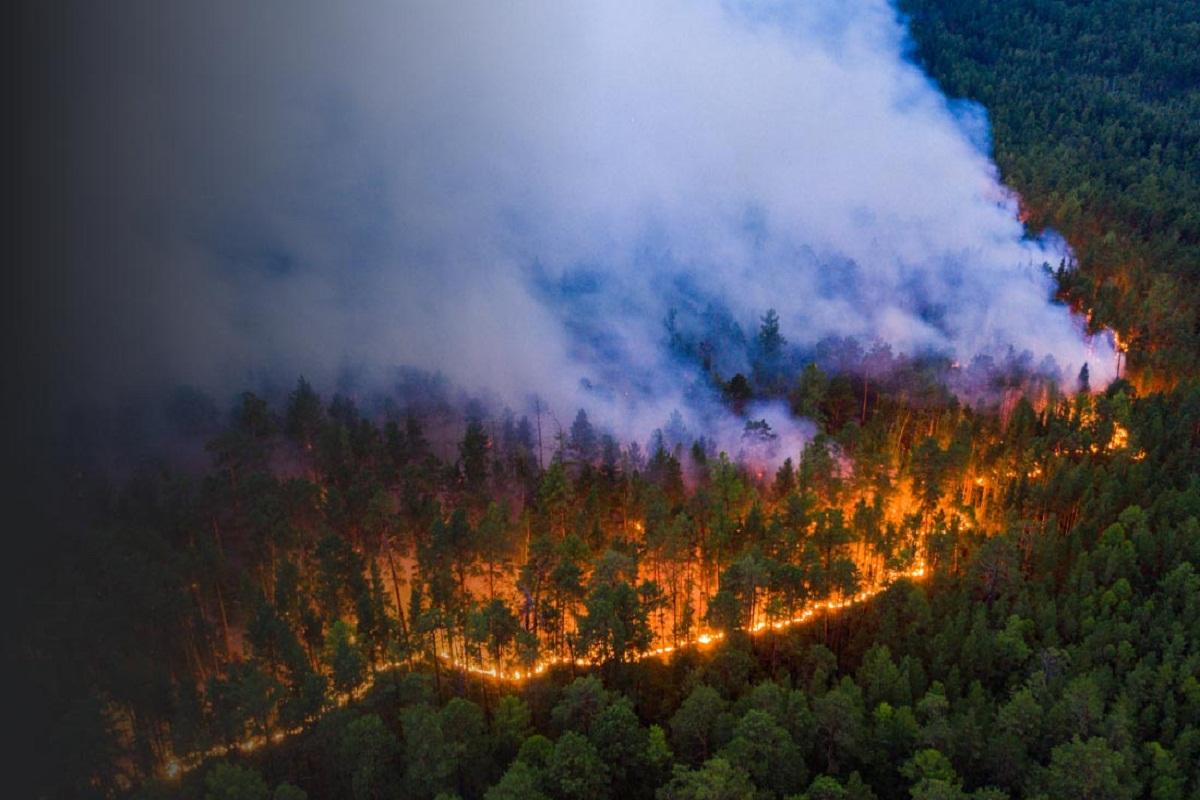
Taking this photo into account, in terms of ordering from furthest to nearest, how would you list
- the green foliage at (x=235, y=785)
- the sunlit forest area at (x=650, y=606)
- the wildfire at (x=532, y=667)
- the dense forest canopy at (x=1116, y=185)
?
the dense forest canopy at (x=1116, y=185) → the wildfire at (x=532, y=667) → the sunlit forest area at (x=650, y=606) → the green foliage at (x=235, y=785)

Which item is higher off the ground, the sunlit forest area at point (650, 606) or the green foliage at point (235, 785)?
the sunlit forest area at point (650, 606)

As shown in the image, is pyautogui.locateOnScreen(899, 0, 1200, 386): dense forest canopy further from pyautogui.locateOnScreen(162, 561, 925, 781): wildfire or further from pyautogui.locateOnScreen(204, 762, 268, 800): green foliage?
pyautogui.locateOnScreen(204, 762, 268, 800): green foliage

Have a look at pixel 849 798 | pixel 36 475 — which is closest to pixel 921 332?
pixel 849 798

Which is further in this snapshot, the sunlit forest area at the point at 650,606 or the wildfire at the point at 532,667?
the wildfire at the point at 532,667

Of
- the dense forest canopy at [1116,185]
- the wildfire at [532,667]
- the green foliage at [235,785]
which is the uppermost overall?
the dense forest canopy at [1116,185]

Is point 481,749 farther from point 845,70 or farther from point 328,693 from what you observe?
point 845,70

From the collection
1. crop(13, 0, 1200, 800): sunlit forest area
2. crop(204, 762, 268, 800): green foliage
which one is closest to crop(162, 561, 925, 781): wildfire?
crop(13, 0, 1200, 800): sunlit forest area

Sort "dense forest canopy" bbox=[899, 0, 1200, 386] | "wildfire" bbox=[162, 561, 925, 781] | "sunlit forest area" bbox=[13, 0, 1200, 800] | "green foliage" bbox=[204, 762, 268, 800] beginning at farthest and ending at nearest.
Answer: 1. "dense forest canopy" bbox=[899, 0, 1200, 386]
2. "wildfire" bbox=[162, 561, 925, 781]
3. "sunlit forest area" bbox=[13, 0, 1200, 800]
4. "green foliage" bbox=[204, 762, 268, 800]

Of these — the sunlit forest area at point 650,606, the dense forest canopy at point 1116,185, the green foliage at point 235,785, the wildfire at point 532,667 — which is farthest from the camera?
the dense forest canopy at point 1116,185

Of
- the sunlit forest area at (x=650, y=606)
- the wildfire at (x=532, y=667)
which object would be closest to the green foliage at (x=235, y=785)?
the sunlit forest area at (x=650, y=606)

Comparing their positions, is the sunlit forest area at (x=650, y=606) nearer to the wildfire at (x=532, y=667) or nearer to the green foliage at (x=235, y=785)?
the green foliage at (x=235, y=785)
